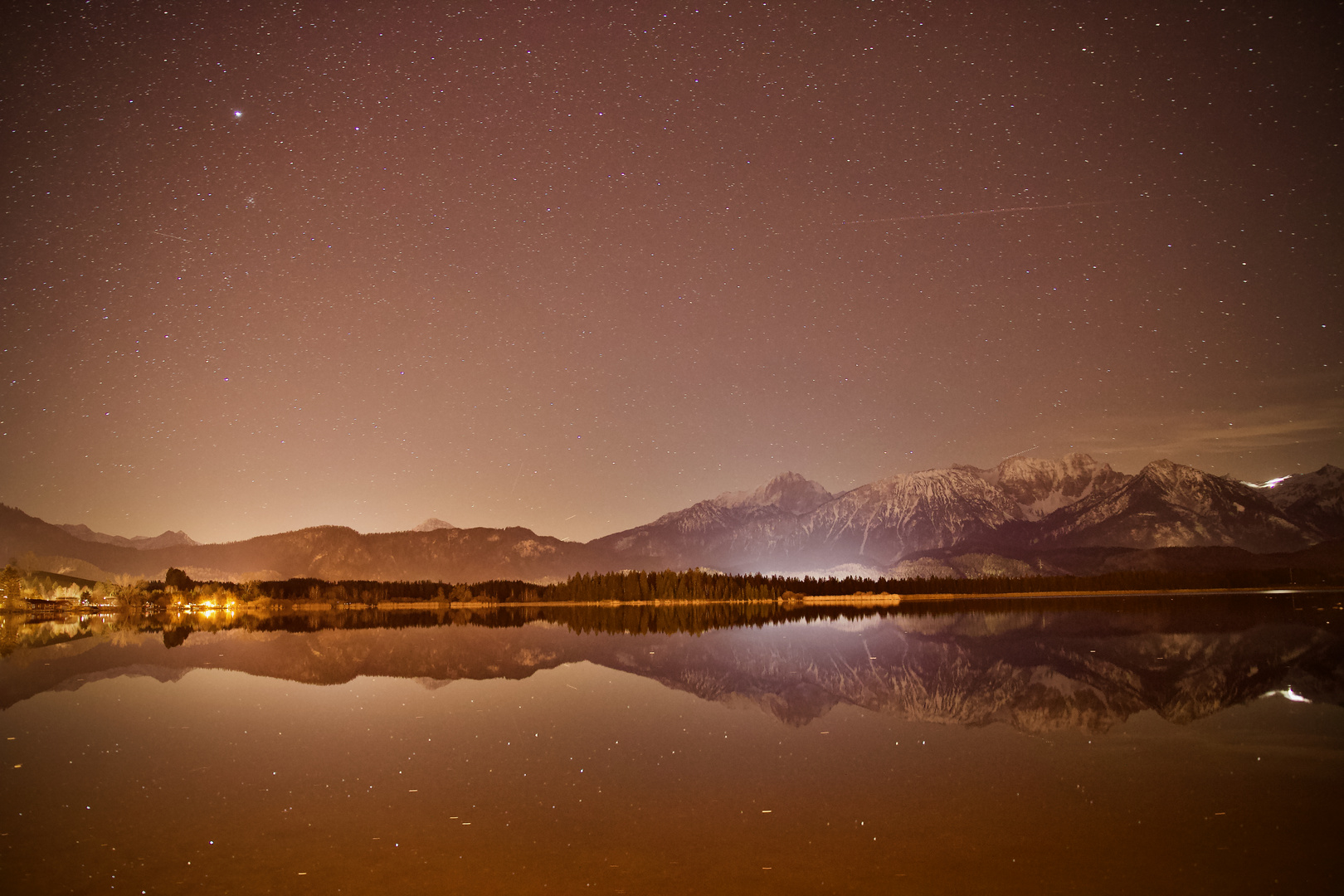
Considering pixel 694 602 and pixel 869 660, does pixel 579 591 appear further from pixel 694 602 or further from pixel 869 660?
pixel 869 660

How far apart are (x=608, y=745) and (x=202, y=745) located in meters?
9.78

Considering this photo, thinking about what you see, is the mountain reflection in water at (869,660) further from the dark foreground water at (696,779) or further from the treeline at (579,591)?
the treeline at (579,591)

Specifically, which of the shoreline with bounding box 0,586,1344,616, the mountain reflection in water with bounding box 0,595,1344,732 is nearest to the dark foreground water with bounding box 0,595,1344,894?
the mountain reflection in water with bounding box 0,595,1344,732

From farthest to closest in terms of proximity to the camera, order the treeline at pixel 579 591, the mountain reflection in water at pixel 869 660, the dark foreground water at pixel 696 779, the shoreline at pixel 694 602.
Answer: the treeline at pixel 579 591, the shoreline at pixel 694 602, the mountain reflection in water at pixel 869 660, the dark foreground water at pixel 696 779

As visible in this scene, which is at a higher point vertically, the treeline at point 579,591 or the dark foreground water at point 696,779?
the dark foreground water at point 696,779

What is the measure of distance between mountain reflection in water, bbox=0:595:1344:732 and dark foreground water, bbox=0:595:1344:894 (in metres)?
0.33

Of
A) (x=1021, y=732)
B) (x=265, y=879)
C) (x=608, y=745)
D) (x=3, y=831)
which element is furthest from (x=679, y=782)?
(x=3, y=831)

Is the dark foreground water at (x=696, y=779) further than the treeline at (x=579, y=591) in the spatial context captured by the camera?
No

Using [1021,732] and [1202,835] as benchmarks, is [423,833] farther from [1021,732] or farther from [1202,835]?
[1021,732]

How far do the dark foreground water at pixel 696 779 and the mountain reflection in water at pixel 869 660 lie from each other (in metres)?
0.33

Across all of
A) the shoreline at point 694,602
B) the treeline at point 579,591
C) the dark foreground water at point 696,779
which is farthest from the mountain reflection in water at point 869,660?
the treeline at point 579,591

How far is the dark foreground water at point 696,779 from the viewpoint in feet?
35.3

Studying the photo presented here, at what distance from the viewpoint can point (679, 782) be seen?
627 inches

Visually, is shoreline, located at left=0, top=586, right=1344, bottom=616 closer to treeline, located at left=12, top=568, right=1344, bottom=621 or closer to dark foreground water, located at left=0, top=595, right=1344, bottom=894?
treeline, located at left=12, top=568, right=1344, bottom=621
